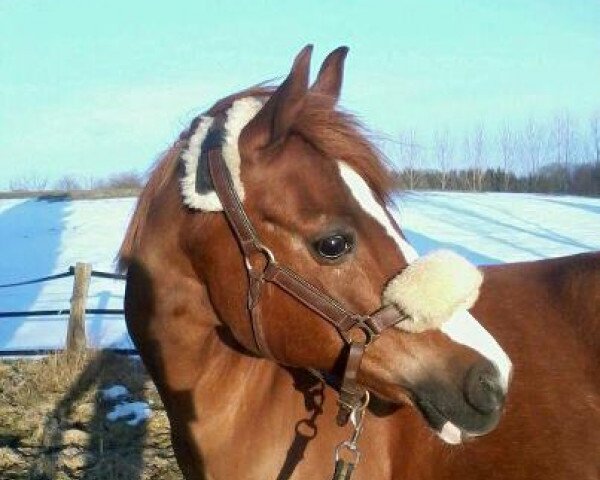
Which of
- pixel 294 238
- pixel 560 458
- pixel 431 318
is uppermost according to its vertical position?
pixel 294 238

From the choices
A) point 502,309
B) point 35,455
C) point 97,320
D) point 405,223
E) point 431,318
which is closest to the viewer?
point 431,318

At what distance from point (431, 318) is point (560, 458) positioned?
3.09 ft

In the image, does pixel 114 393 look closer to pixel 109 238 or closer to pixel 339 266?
pixel 339 266

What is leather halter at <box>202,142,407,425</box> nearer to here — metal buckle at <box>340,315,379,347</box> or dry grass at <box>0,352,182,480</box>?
metal buckle at <box>340,315,379,347</box>

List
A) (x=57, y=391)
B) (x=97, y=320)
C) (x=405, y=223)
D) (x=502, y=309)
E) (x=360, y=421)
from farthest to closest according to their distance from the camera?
(x=405, y=223) < (x=97, y=320) < (x=57, y=391) < (x=502, y=309) < (x=360, y=421)

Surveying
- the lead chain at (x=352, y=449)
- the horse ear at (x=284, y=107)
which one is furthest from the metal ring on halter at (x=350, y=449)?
the horse ear at (x=284, y=107)

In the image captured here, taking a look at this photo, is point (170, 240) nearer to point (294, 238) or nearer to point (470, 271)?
point (294, 238)

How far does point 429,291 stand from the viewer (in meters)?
2.17

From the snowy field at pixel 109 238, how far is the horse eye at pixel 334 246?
6751 mm

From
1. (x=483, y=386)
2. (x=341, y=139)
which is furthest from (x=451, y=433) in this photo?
(x=341, y=139)

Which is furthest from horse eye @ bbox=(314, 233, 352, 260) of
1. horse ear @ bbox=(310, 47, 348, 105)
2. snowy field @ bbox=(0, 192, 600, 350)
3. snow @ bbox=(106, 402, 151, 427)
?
snowy field @ bbox=(0, 192, 600, 350)

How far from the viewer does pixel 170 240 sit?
2570 millimetres

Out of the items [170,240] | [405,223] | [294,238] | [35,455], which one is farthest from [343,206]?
[405,223]

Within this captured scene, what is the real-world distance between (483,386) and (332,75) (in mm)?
1217
